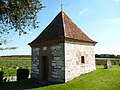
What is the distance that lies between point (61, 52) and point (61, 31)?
2382 mm

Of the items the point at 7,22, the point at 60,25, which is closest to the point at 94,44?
the point at 60,25

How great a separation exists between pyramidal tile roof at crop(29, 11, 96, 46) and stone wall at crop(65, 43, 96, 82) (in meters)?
0.94

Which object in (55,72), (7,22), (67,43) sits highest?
(7,22)

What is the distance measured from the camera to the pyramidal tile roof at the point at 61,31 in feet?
63.9

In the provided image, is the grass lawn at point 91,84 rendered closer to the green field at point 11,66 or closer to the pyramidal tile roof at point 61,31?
the pyramidal tile roof at point 61,31

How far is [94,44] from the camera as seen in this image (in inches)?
920

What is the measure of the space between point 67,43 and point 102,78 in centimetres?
493

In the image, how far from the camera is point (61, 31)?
64.2 ft

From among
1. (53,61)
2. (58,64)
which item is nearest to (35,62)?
(53,61)

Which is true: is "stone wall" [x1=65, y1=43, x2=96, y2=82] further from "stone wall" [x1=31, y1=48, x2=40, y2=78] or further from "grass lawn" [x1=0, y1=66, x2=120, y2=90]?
"stone wall" [x1=31, y1=48, x2=40, y2=78]

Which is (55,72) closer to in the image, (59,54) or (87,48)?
(59,54)

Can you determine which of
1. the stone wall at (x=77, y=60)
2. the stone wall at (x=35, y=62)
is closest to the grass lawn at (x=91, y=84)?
the stone wall at (x=77, y=60)

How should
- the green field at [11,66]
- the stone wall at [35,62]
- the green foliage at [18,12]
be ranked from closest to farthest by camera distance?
1. the green foliage at [18,12]
2. the stone wall at [35,62]
3. the green field at [11,66]

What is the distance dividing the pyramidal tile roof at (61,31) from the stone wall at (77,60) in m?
0.94
